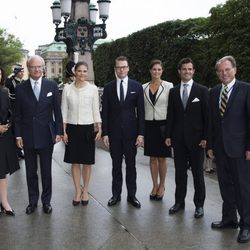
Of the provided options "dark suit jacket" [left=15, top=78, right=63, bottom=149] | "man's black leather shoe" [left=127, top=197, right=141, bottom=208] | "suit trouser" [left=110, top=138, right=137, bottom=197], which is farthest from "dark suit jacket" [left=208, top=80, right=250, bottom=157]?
"dark suit jacket" [left=15, top=78, right=63, bottom=149]

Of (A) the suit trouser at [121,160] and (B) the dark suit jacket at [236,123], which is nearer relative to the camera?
(B) the dark suit jacket at [236,123]

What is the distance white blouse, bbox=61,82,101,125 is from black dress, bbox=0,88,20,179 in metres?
0.73

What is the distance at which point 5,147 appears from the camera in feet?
16.9

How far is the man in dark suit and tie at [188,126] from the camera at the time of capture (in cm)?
499

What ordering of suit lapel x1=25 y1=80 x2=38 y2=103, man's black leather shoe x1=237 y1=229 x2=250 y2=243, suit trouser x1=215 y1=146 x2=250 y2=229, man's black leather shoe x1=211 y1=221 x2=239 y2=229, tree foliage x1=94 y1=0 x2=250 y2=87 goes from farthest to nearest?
tree foliage x1=94 y1=0 x2=250 y2=87 < suit lapel x1=25 y1=80 x2=38 y2=103 < man's black leather shoe x1=211 y1=221 x2=239 y2=229 < suit trouser x1=215 y1=146 x2=250 y2=229 < man's black leather shoe x1=237 y1=229 x2=250 y2=243

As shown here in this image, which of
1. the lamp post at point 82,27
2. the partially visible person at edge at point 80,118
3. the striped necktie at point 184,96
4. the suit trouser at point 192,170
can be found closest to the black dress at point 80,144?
the partially visible person at edge at point 80,118

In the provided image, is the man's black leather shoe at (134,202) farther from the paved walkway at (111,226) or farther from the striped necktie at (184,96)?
the striped necktie at (184,96)

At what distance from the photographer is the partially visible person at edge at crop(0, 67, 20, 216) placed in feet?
16.5

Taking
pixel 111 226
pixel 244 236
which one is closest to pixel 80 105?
pixel 111 226

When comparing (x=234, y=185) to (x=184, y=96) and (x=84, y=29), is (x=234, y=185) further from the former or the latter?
(x=84, y=29)

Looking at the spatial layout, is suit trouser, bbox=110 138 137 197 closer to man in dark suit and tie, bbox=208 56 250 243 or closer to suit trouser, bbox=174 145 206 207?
suit trouser, bbox=174 145 206 207

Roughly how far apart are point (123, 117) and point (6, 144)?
5.08ft

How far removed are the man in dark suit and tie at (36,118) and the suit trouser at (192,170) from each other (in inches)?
62.0

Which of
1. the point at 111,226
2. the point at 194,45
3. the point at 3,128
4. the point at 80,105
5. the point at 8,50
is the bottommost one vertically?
the point at 111,226
